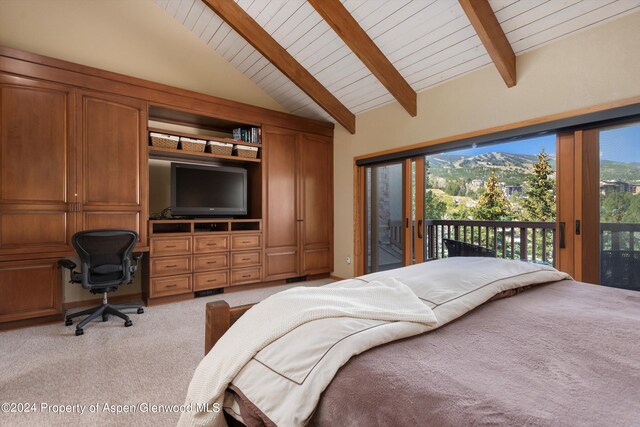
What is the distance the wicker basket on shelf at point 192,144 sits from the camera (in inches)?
148

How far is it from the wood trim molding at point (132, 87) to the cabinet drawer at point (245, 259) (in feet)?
5.78

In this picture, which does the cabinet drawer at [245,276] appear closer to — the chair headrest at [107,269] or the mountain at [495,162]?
the chair headrest at [107,269]

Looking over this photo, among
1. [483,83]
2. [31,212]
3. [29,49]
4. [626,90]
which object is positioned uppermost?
[29,49]

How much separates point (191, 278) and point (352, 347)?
3.37m

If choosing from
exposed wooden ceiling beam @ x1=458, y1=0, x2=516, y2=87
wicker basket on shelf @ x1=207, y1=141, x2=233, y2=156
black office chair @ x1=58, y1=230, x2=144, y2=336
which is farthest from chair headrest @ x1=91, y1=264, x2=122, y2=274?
exposed wooden ceiling beam @ x1=458, y1=0, x2=516, y2=87

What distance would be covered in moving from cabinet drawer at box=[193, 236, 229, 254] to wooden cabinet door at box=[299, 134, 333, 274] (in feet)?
3.90

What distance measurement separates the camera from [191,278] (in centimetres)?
371

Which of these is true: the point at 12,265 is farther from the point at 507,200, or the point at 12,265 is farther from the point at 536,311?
the point at 507,200

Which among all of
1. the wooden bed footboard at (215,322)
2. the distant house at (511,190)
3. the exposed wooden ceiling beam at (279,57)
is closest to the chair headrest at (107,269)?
the wooden bed footboard at (215,322)

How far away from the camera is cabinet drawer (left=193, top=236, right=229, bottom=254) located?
3.73 m

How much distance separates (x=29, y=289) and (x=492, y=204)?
5.75 meters

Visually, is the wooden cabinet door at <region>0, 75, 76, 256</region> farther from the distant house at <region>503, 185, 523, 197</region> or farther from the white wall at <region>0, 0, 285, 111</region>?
the distant house at <region>503, 185, 523, 197</region>

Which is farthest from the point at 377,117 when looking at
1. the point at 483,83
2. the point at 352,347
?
the point at 352,347

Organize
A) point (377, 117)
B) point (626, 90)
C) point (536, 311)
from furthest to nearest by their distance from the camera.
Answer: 1. point (377, 117)
2. point (626, 90)
3. point (536, 311)
